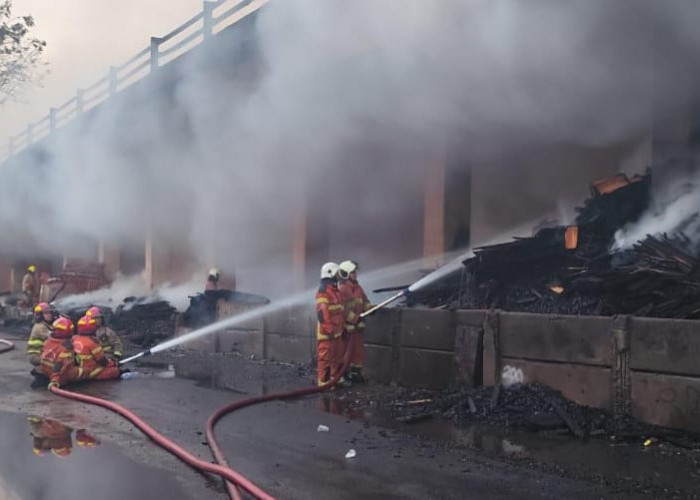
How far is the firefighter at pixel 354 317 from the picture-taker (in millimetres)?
8672

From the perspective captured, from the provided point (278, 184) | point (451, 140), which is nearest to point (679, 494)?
point (451, 140)

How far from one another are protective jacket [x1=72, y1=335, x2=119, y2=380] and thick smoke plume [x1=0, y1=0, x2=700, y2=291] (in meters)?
4.63

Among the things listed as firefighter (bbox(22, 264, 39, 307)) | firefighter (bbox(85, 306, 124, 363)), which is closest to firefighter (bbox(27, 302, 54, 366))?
firefighter (bbox(85, 306, 124, 363))

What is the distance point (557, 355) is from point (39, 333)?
21.8 feet

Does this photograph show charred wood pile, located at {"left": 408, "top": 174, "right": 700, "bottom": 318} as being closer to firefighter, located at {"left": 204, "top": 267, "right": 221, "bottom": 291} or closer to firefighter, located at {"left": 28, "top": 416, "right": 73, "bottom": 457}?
firefighter, located at {"left": 28, "top": 416, "right": 73, "bottom": 457}

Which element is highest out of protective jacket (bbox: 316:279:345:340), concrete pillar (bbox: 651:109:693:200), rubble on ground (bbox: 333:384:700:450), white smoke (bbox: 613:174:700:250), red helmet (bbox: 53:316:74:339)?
concrete pillar (bbox: 651:109:693:200)

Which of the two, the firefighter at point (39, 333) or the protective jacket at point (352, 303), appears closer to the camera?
the protective jacket at point (352, 303)

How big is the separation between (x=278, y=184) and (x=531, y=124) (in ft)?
17.1

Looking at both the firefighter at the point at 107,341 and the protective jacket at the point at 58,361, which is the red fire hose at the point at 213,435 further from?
the firefighter at the point at 107,341

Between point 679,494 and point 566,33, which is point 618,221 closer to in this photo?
point 566,33

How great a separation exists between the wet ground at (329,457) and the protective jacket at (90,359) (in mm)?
1223

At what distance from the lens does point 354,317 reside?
28.5 feet

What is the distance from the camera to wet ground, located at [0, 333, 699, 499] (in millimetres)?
4621

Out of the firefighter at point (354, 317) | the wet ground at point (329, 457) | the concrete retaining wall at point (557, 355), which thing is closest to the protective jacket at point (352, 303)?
the firefighter at point (354, 317)
